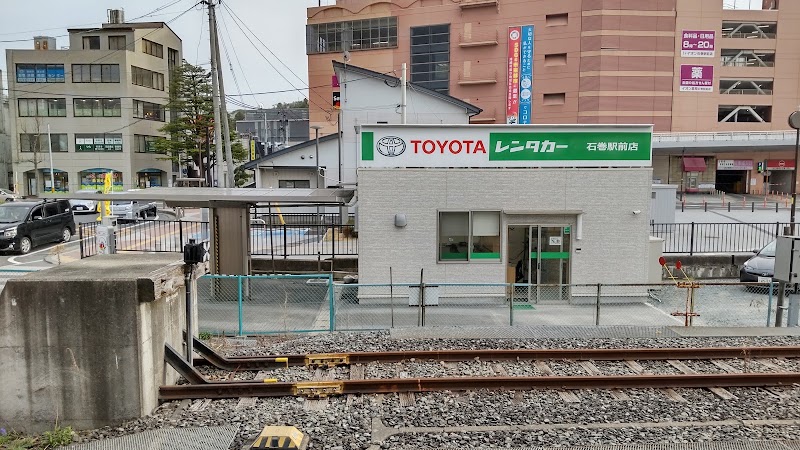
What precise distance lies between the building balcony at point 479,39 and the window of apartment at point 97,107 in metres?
36.3

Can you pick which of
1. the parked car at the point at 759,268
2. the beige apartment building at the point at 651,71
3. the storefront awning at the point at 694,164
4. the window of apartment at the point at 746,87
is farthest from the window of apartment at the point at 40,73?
the window of apartment at the point at 746,87

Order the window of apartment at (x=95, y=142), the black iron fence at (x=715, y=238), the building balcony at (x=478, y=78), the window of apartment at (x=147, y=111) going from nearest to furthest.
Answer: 1. the black iron fence at (x=715, y=238)
2. the window of apartment at (x=95, y=142)
3. the window of apartment at (x=147, y=111)
4. the building balcony at (x=478, y=78)

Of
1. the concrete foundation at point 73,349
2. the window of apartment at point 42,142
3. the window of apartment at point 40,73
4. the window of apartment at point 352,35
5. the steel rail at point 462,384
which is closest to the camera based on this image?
the concrete foundation at point 73,349

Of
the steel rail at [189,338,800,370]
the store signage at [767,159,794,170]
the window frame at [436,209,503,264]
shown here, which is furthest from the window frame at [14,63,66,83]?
the store signage at [767,159,794,170]

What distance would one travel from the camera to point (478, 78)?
208 ft

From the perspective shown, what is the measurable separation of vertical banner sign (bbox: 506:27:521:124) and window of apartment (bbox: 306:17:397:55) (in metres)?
13.8

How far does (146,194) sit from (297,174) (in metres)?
26.9

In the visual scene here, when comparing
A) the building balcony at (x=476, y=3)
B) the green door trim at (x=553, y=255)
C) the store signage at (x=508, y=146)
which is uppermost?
the building balcony at (x=476, y=3)

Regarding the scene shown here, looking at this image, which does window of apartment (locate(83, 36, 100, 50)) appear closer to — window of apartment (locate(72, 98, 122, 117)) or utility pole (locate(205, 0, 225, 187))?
window of apartment (locate(72, 98, 122, 117))

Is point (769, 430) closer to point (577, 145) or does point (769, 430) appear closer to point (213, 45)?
point (577, 145)

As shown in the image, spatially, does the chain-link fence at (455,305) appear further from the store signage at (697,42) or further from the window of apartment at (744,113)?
the window of apartment at (744,113)

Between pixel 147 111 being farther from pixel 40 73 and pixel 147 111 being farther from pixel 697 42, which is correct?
pixel 697 42

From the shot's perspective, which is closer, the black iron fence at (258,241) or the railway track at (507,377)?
the railway track at (507,377)

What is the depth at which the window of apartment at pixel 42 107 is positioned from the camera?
180ft
